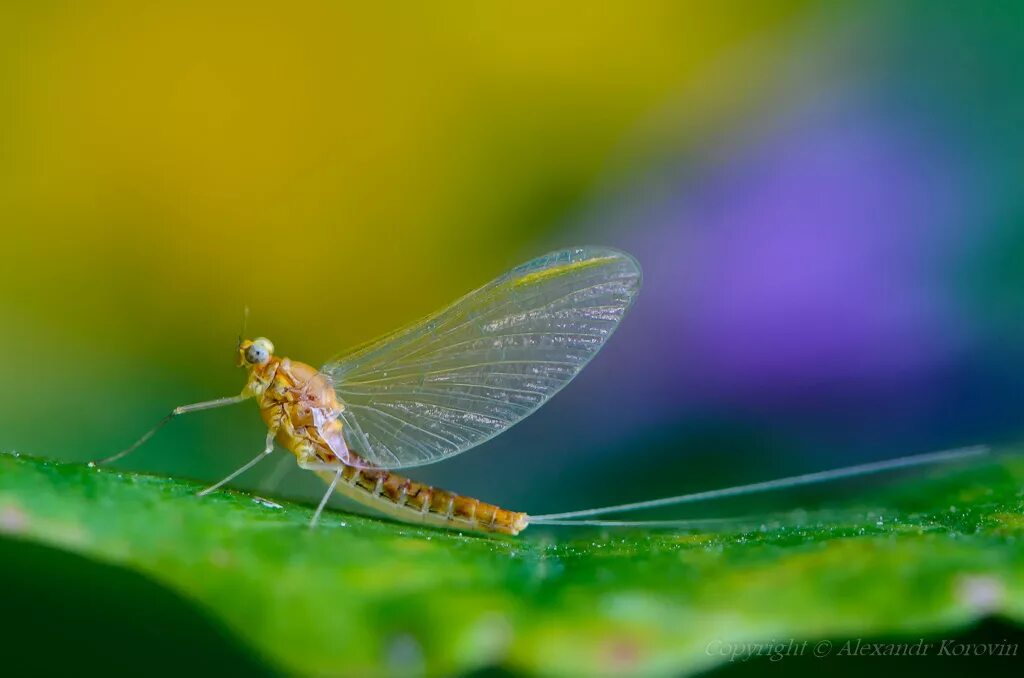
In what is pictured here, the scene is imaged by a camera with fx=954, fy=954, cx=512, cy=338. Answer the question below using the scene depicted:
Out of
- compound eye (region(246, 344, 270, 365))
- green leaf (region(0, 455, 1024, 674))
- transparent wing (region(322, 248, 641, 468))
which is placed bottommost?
green leaf (region(0, 455, 1024, 674))

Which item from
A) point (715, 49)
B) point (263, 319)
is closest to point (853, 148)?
point (715, 49)

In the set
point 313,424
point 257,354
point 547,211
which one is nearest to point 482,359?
point 313,424

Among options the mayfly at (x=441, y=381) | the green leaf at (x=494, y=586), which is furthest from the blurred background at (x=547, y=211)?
A: the green leaf at (x=494, y=586)

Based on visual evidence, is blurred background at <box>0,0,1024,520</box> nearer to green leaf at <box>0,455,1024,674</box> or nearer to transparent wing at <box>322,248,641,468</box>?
transparent wing at <box>322,248,641,468</box>

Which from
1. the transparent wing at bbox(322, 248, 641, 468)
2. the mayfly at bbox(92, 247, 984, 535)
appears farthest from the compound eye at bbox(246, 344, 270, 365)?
the transparent wing at bbox(322, 248, 641, 468)

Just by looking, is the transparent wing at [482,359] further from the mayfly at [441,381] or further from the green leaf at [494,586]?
the green leaf at [494,586]

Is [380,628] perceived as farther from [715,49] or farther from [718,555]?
[715,49]

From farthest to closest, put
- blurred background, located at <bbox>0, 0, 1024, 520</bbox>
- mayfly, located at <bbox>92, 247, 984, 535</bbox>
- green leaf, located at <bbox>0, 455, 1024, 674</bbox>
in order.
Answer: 1. blurred background, located at <bbox>0, 0, 1024, 520</bbox>
2. mayfly, located at <bbox>92, 247, 984, 535</bbox>
3. green leaf, located at <bbox>0, 455, 1024, 674</bbox>
